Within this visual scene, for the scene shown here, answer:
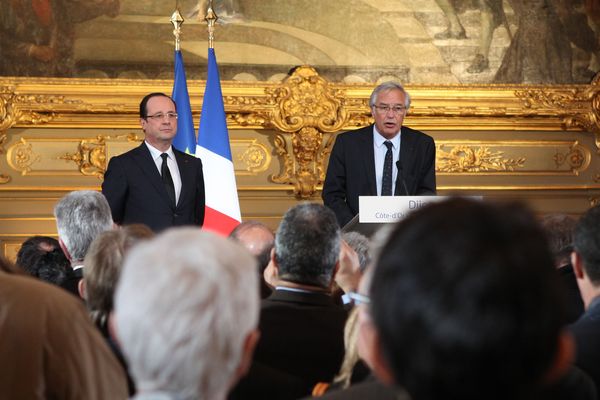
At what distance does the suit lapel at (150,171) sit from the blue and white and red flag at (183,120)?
1.58 m

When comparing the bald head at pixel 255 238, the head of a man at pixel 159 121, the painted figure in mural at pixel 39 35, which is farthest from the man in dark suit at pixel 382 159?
the painted figure in mural at pixel 39 35

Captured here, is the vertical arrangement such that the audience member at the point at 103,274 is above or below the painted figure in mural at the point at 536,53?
below

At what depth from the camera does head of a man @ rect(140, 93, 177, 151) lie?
7.17m

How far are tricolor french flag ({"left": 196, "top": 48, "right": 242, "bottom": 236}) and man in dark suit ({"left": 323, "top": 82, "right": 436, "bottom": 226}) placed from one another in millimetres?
1243

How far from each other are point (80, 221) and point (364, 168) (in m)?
2.90

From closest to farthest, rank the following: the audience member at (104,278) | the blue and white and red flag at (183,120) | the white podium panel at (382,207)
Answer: the audience member at (104,278) < the white podium panel at (382,207) < the blue and white and red flag at (183,120)

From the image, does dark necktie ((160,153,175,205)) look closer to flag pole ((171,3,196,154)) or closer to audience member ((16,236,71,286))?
flag pole ((171,3,196,154))

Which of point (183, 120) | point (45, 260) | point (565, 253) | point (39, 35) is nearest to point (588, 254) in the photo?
point (565, 253)

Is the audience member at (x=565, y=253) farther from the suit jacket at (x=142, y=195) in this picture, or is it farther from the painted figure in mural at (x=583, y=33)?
the painted figure in mural at (x=583, y=33)

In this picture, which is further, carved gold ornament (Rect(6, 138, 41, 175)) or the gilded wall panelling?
the gilded wall panelling

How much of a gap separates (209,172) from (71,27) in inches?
84.4

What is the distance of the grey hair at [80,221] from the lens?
4727 mm

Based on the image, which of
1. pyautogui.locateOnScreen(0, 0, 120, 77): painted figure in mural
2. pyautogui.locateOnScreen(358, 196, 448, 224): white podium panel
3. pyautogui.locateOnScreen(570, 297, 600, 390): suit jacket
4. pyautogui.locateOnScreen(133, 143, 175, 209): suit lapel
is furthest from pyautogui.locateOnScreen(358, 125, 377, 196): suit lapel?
pyautogui.locateOnScreen(570, 297, 600, 390): suit jacket

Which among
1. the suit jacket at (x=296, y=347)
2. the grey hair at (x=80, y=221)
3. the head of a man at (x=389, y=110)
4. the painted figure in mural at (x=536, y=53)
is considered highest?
the painted figure in mural at (x=536, y=53)
